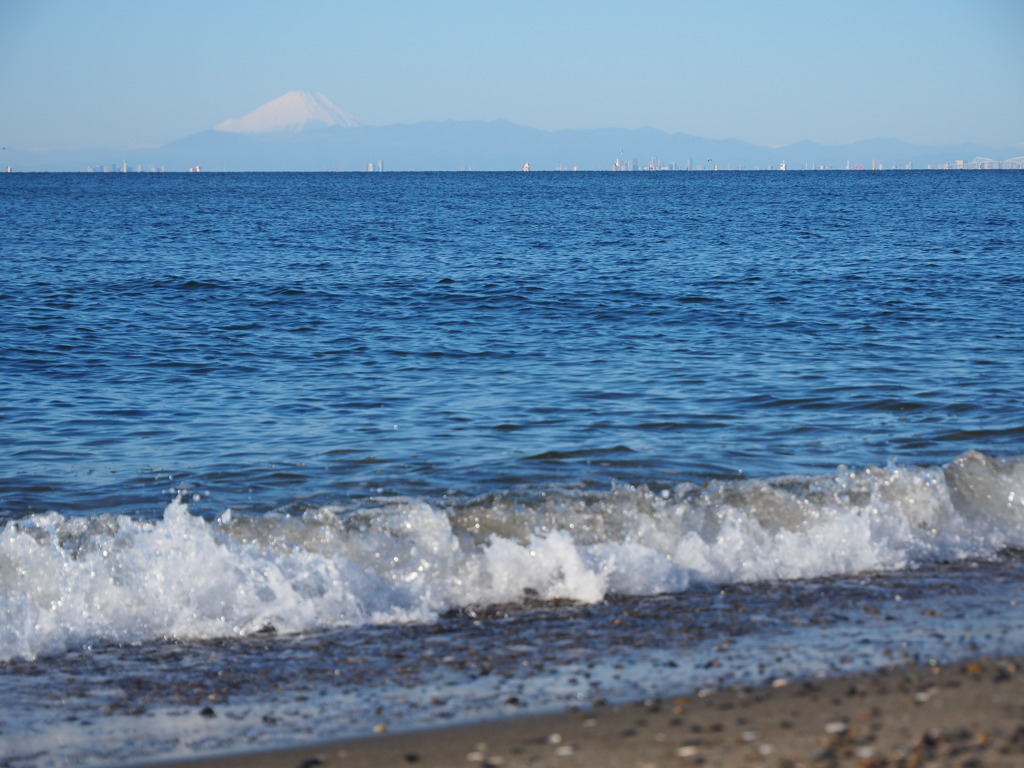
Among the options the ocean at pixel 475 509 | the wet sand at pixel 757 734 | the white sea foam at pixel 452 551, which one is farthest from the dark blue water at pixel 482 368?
the wet sand at pixel 757 734

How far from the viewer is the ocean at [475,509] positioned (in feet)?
17.6

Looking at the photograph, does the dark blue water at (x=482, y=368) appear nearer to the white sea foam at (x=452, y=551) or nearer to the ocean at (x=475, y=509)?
the ocean at (x=475, y=509)

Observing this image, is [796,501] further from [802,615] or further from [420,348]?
[420,348]

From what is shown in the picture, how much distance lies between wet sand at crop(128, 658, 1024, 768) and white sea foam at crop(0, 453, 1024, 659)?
208cm

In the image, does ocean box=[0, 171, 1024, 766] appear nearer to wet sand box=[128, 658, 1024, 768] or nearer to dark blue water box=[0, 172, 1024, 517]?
dark blue water box=[0, 172, 1024, 517]

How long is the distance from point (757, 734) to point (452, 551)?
3.48m

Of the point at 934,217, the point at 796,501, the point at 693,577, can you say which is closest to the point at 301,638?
the point at 693,577

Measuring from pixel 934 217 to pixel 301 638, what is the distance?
57.1m

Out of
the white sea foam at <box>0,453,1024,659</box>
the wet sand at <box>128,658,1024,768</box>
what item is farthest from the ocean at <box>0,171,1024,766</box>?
the wet sand at <box>128,658,1024,768</box>

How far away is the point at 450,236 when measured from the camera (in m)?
45.2

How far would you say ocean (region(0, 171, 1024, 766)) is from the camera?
5379 mm

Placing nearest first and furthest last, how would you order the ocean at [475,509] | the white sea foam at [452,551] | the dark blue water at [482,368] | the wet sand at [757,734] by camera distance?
the wet sand at [757,734] → the ocean at [475,509] → the white sea foam at [452,551] → the dark blue water at [482,368]

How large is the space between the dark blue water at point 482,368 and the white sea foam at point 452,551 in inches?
37.8

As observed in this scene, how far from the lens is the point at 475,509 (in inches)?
327
